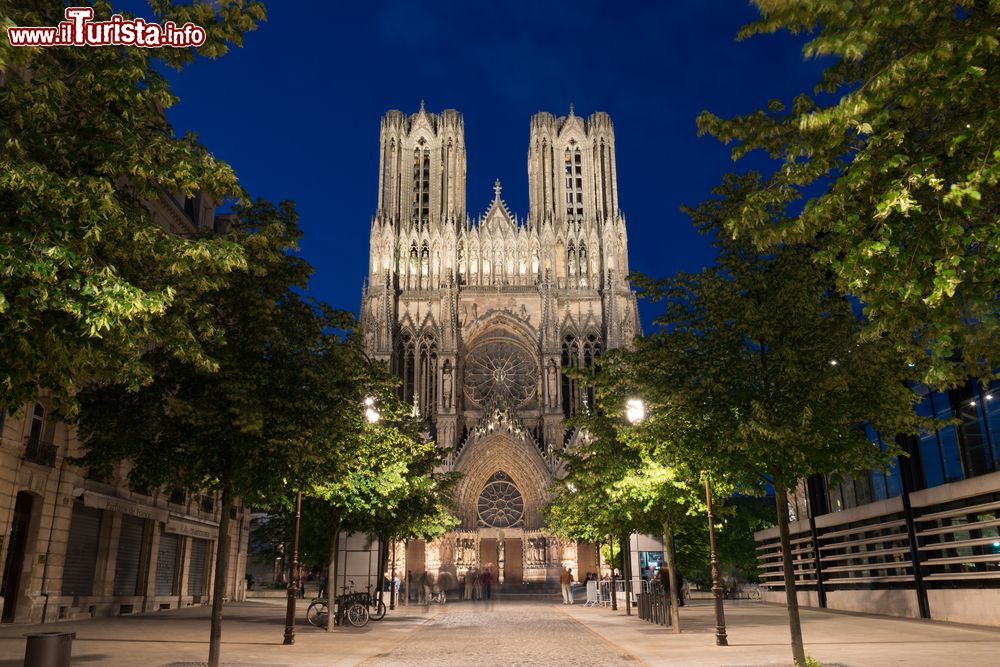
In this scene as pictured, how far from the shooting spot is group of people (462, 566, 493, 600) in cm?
3638

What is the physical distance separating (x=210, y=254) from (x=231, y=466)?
607cm

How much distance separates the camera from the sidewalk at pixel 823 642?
12.7 meters

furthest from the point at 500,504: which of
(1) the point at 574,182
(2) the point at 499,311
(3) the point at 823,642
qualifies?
(3) the point at 823,642

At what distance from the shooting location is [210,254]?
26.9ft

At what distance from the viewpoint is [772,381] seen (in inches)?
494

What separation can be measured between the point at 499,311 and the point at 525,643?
1680 inches

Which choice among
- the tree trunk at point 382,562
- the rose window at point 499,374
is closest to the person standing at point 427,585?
the tree trunk at point 382,562

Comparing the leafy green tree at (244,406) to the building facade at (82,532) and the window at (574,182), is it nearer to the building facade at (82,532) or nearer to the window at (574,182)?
the building facade at (82,532)

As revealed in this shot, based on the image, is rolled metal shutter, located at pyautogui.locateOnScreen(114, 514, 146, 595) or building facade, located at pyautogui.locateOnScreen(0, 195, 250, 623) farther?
rolled metal shutter, located at pyautogui.locateOnScreen(114, 514, 146, 595)

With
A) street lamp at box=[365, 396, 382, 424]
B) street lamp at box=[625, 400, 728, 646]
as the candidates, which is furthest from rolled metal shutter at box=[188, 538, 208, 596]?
street lamp at box=[625, 400, 728, 646]

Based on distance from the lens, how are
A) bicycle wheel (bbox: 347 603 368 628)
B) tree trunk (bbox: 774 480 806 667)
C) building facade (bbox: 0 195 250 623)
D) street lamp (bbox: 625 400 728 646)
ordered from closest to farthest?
tree trunk (bbox: 774 480 806 667) → street lamp (bbox: 625 400 728 646) → building facade (bbox: 0 195 250 623) → bicycle wheel (bbox: 347 603 368 628)

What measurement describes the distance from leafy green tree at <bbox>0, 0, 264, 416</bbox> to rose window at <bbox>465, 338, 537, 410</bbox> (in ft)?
159

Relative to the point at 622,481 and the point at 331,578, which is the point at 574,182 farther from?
the point at 331,578

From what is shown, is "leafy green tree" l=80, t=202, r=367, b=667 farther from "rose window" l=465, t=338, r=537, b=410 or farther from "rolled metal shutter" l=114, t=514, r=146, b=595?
"rose window" l=465, t=338, r=537, b=410
